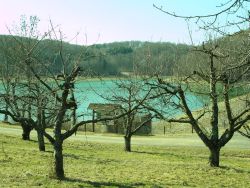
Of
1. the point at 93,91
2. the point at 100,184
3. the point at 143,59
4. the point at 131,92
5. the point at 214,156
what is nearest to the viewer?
the point at 100,184

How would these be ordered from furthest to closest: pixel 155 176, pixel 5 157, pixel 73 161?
pixel 73 161
pixel 5 157
pixel 155 176

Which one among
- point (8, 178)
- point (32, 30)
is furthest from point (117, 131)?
point (8, 178)

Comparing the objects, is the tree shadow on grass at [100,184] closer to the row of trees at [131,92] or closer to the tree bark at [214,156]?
the row of trees at [131,92]

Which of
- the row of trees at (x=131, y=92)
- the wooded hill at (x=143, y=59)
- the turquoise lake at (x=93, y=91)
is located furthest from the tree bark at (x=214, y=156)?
the wooded hill at (x=143, y=59)

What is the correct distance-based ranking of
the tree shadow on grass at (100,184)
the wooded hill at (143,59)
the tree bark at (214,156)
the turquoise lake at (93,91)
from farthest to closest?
the wooded hill at (143,59), the tree bark at (214,156), the turquoise lake at (93,91), the tree shadow on grass at (100,184)

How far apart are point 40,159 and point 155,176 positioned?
19.3ft

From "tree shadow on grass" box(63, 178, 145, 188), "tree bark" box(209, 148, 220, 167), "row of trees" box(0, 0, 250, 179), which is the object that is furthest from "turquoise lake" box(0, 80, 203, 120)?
"tree bark" box(209, 148, 220, 167)

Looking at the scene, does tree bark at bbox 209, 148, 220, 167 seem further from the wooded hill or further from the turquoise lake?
the wooded hill

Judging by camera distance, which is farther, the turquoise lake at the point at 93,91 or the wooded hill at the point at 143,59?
the wooded hill at the point at 143,59

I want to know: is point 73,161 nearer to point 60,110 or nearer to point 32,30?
point 60,110

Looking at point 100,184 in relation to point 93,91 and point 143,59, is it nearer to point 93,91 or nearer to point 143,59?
point 93,91

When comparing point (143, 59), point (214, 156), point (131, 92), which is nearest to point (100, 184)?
point (214, 156)

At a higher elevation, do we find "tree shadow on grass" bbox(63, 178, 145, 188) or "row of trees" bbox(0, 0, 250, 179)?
"row of trees" bbox(0, 0, 250, 179)

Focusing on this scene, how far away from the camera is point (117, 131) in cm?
5309
